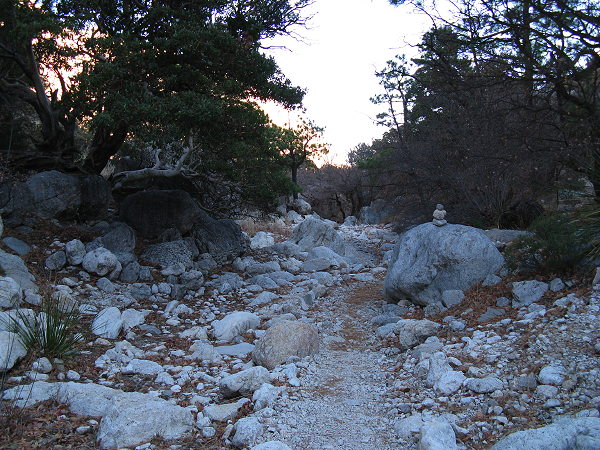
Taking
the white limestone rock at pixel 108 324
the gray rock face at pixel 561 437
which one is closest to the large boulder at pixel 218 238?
the white limestone rock at pixel 108 324

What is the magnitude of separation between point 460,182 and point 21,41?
9.85m

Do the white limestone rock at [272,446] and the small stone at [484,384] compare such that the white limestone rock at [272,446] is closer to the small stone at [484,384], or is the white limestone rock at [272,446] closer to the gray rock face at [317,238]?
the small stone at [484,384]

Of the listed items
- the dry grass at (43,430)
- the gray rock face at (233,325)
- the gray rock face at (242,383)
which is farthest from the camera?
the gray rock face at (233,325)

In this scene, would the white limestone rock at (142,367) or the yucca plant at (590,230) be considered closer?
the white limestone rock at (142,367)

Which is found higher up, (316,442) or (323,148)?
(323,148)

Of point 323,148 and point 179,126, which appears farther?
point 323,148

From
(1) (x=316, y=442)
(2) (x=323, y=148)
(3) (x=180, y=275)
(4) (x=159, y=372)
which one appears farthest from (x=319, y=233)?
(2) (x=323, y=148)

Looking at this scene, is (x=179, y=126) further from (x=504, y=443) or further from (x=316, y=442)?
(x=504, y=443)

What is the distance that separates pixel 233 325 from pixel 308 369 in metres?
1.82

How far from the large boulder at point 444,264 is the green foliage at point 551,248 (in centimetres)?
42

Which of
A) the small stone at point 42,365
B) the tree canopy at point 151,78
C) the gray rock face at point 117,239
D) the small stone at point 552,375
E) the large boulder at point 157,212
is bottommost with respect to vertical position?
the small stone at point 552,375

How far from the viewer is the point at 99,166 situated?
12.0 metres

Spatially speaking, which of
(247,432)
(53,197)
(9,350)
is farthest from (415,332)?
(53,197)

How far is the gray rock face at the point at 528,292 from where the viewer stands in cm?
613
